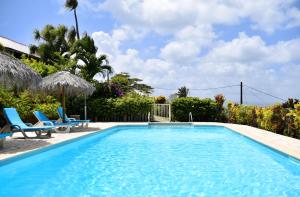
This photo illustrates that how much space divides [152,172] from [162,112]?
55.4 feet

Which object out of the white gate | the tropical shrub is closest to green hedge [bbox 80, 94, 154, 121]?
the tropical shrub

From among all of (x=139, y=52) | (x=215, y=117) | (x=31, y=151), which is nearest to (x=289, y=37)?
(x=215, y=117)

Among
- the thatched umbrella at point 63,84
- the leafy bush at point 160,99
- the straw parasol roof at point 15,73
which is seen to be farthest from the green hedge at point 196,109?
the straw parasol roof at point 15,73

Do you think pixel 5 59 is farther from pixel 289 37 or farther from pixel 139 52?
pixel 139 52

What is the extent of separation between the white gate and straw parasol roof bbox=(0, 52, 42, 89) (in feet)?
42.6

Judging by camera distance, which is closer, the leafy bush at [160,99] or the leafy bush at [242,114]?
the leafy bush at [242,114]

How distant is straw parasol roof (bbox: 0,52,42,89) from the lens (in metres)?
9.44

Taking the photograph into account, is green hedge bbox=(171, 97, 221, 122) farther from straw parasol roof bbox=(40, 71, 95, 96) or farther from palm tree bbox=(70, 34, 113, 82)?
straw parasol roof bbox=(40, 71, 95, 96)

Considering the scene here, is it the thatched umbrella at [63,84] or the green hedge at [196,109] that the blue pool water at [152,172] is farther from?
the green hedge at [196,109]

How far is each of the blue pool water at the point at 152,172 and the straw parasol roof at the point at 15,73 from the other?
7.79 ft

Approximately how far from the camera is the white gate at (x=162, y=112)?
22.7 m

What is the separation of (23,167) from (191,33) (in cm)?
1519

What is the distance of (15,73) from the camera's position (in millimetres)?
9648

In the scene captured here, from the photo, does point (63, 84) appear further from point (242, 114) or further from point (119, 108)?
point (242, 114)
